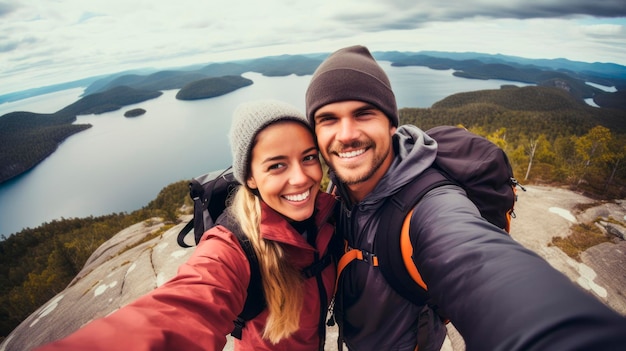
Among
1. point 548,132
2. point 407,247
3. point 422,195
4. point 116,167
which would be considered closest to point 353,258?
point 407,247

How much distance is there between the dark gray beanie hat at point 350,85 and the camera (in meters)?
2.59

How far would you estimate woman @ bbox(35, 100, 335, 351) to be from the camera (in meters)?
1.67

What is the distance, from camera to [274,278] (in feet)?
6.91

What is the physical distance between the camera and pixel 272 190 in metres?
2.28

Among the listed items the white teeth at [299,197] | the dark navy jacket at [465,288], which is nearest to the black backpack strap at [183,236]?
the white teeth at [299,197]

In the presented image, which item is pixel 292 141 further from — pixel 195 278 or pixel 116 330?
pixel 116 330

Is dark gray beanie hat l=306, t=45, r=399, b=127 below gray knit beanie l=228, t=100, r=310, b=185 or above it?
above

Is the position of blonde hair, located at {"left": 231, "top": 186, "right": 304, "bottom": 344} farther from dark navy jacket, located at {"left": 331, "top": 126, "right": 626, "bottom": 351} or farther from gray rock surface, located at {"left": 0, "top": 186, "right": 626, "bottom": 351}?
gray rock surface, located at {"left": 0, "top": 186, "right": 626, "bottom": 351}

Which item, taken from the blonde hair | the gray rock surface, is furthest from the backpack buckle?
the gray rock surface

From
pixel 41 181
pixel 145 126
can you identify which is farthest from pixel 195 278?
pixel 145 126

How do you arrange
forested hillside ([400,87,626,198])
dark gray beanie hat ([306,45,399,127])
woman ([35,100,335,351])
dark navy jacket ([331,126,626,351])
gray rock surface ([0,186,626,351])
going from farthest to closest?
forested hillside ([400,87,626,198]) < gray rock surface ([0,186,626,351]) < dark gray beanie hat ([306,45,399,127]) < woman ([35,100,335,351]) < dark navy jacket ([331,126,626,351])

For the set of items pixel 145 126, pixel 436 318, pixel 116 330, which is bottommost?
pixel 145 126

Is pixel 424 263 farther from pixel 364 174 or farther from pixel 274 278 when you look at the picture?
pixel 274 278

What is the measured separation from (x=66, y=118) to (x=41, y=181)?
379 ft
